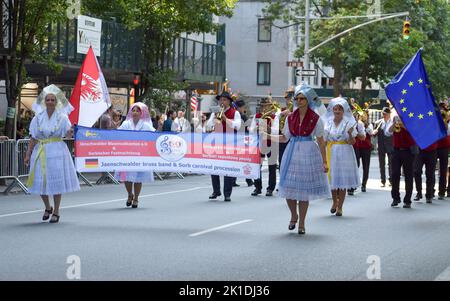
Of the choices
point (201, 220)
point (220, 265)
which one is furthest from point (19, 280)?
point (201, 220)

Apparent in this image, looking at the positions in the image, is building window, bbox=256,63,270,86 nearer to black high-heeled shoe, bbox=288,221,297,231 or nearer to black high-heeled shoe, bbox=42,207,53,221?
black high-heeled shoe, bbox=42,207,53,221

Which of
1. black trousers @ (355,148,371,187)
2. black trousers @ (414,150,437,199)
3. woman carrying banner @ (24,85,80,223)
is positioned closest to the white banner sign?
black trousers @ (355,148,371,187)

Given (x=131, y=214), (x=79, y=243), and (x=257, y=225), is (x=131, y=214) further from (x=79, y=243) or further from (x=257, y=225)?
(x=79, y=243)

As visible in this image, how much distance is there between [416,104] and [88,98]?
788 centimetres

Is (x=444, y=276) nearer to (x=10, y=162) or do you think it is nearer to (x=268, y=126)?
(x=268, y=126)

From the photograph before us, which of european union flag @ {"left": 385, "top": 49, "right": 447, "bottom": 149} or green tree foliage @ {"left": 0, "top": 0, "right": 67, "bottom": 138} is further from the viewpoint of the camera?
green tree foliage @ {"left": 0, "top": 0, "right": 67, "bottom": 138}

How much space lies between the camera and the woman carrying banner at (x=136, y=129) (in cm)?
1656

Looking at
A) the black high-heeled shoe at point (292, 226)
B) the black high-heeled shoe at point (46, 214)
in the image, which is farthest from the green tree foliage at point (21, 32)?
the black high-heeled shoe at point (292, 226)

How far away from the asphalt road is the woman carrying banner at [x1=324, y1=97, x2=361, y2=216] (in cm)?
48

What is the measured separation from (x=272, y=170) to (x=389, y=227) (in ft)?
22.2

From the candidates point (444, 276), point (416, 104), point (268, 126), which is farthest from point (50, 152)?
point (268, 126)

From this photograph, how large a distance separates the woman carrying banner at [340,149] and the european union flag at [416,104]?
0.90 meters

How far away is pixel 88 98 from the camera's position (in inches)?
864

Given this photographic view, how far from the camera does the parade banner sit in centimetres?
1641
